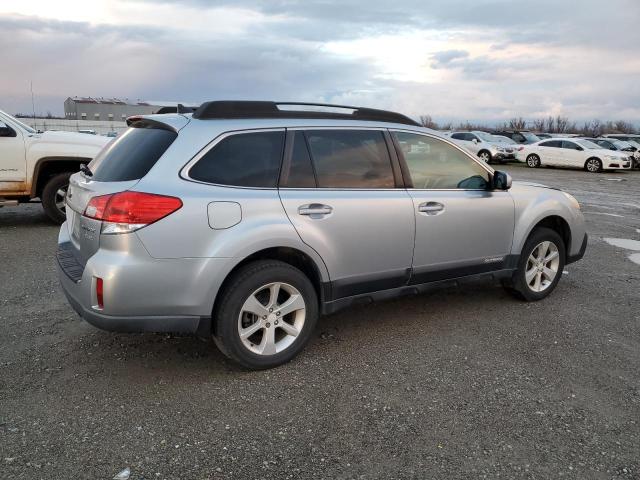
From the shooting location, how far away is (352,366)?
391 cm

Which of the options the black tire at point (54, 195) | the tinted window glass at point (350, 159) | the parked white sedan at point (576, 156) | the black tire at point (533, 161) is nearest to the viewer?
the tinted window glass at point (350, 159)

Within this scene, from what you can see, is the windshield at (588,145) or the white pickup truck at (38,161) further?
the windshield at (588,145)

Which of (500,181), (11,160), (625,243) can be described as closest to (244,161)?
(500,181)

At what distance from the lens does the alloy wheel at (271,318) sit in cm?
364

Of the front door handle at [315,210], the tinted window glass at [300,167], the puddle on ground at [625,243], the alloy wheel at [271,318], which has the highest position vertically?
the tinted window glass at [300,167]

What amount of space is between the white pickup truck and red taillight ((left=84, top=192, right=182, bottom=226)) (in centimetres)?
562

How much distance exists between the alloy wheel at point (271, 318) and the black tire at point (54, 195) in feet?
19.3

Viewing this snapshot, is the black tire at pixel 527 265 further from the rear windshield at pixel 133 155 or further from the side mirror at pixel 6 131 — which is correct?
the side mirror at pixel 6 131

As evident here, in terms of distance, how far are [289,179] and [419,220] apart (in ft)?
3.80

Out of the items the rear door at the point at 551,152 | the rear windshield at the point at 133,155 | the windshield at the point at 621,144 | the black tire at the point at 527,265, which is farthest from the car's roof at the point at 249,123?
the windshield at the point at 621,144

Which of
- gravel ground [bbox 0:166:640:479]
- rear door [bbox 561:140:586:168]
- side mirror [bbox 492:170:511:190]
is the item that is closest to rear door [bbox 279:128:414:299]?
gravel ground [bbox 0:166:640:479]

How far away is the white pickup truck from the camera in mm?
8156

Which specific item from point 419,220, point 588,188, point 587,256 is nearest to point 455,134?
point 588,188

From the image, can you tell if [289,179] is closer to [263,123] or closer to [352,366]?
[263,123]
